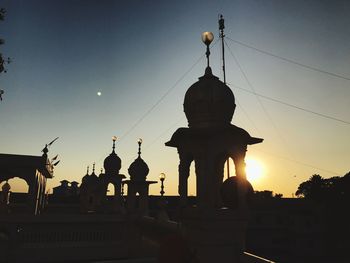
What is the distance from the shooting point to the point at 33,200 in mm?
21250

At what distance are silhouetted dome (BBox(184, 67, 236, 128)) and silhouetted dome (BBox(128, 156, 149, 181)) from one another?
15.1 metres

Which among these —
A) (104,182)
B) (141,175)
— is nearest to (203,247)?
(141,175)

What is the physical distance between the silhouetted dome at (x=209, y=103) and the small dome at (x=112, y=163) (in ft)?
58.6

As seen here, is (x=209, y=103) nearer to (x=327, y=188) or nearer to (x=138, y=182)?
(x=138, y=182)

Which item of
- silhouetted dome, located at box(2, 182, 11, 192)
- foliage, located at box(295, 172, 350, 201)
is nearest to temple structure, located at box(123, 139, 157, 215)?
silhouetted dome, located at box(2, 182, 11, 192)

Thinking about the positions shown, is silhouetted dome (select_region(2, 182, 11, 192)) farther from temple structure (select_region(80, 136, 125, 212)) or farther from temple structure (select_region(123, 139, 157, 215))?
temple structure (select_region(123, 139, 157, 215))

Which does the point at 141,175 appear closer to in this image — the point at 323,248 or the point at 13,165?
the point at 13,165

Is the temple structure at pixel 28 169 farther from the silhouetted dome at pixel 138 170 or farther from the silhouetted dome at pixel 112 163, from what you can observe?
the silhouetted dome at pixel 138 170

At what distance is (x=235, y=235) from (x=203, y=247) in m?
1.04

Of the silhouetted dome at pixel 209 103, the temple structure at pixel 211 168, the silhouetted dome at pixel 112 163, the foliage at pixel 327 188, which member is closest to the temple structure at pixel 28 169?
the silhouetted dome at pixel 112 163

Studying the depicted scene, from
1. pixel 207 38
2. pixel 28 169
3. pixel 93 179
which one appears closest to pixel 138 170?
pixel 28 169

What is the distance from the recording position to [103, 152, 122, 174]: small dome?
2611 cm

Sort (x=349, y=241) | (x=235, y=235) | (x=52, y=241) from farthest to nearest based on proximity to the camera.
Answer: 1. (x=349, y=241)
2. (x=52, y=241)
3. (x=235, y=235)

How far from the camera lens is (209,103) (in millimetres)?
9367
